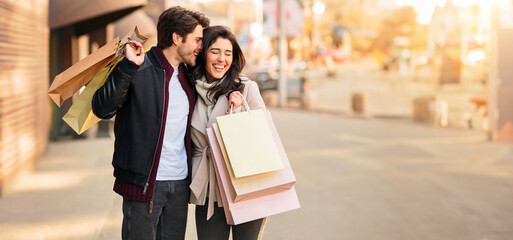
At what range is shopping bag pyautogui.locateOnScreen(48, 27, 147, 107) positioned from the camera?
2994 millimetres

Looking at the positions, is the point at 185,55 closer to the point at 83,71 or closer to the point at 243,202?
the point at 83,71

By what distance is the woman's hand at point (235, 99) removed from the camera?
3262mm

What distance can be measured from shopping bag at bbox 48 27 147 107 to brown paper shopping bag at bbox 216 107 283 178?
59cm

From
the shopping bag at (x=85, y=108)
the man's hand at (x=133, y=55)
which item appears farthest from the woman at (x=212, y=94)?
the shopping bag at (x=85, y=108)

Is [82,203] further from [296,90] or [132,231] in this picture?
[296,90]

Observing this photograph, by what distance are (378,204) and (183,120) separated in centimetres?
466

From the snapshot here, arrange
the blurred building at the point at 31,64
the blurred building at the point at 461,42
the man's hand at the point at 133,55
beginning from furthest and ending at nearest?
the blurred building at the point at 461,42 < the blurred building at the point at 31,64 < the man's hand at the point at 133,55

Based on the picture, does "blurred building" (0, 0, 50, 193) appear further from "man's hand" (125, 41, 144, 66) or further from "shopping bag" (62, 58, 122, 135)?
"man's hand" (125, 41, 144, 66)

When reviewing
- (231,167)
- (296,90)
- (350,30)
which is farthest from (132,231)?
(350,30)

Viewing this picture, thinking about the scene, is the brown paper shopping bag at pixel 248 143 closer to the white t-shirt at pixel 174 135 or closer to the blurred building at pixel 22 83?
the white t-shirt at pixel 174 135

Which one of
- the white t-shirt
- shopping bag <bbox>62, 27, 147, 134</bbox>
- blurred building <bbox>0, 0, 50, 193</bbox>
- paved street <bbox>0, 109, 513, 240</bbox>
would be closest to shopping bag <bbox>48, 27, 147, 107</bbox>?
shopping bag <bbox>62, 27, 147, 134</bbox>

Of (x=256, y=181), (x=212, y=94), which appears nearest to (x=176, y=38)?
(x=212, y=94)

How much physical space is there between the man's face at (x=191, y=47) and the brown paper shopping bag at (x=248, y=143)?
0.34 metres

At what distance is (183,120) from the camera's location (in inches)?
129
